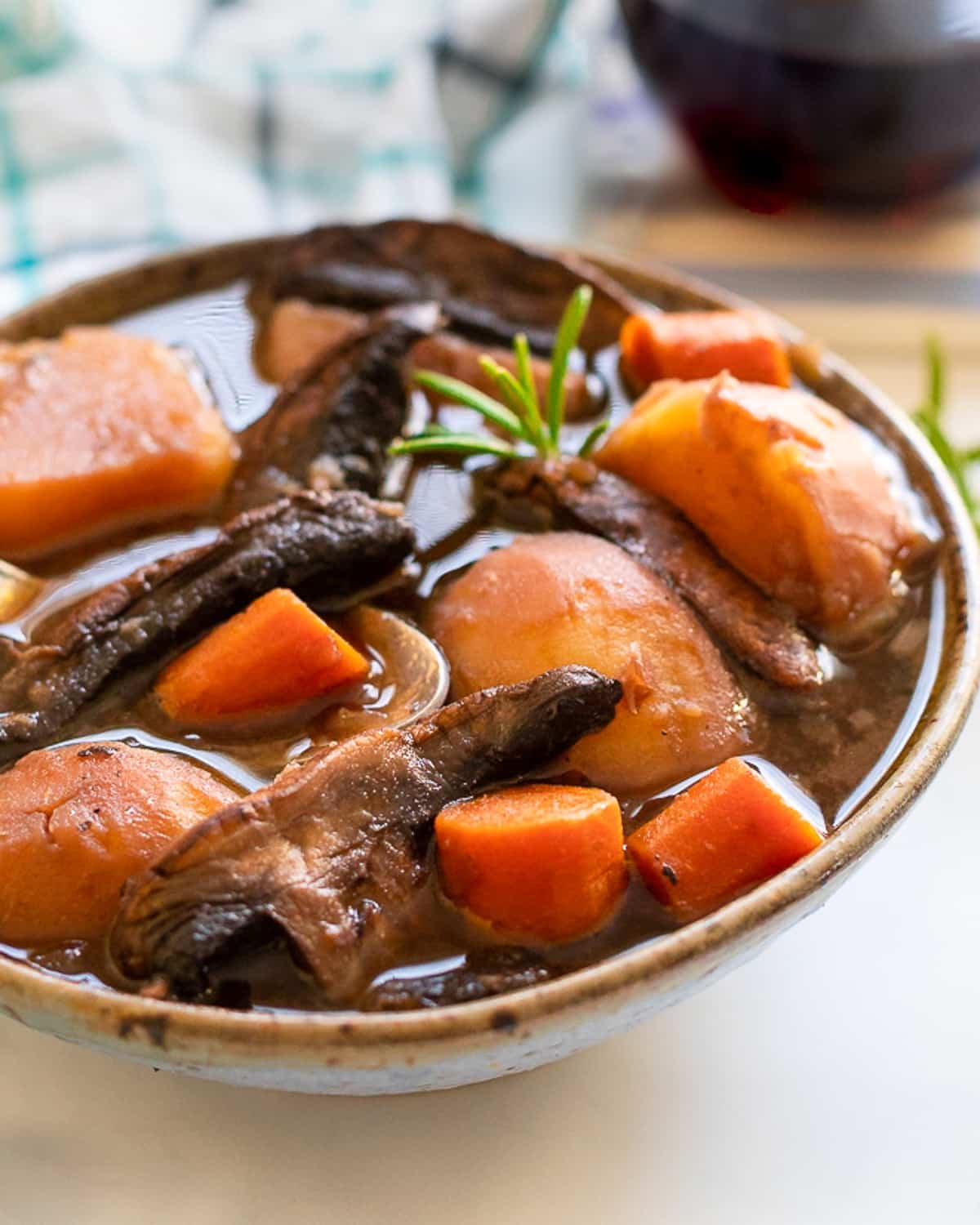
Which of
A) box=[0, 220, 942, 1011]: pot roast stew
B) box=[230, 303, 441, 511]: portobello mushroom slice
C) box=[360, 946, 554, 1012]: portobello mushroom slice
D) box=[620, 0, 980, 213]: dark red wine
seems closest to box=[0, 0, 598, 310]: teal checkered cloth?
box=[620, 0, 980, 213]: dark red wine

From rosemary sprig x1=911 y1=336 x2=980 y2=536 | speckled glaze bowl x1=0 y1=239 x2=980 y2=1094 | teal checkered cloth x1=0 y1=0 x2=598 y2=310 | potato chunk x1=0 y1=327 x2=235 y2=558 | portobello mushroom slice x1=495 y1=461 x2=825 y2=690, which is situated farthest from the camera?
teal checkered cloth x1=0 y1=0 x2=598 y2=310

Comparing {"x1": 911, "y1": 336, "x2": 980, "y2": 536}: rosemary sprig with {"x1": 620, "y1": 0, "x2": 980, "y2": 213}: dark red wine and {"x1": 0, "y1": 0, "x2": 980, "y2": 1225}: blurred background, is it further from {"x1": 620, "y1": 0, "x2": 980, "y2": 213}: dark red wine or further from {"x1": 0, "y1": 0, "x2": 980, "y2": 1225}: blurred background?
{"x1": 620, "y1": 0, "x2": 980, "y2": 213}: dark red wine

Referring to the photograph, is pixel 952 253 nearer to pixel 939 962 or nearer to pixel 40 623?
pixel 939 962

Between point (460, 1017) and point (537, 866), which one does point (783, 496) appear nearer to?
point (537, 866)

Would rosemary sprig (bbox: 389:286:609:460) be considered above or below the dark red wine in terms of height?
below

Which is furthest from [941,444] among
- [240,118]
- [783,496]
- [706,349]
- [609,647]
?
[240,118]

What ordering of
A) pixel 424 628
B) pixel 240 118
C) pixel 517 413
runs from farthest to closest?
1. pixel 240 118
2. pixel 517 413
3. pixel 424 628

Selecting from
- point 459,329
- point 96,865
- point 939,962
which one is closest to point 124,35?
point 459,329
